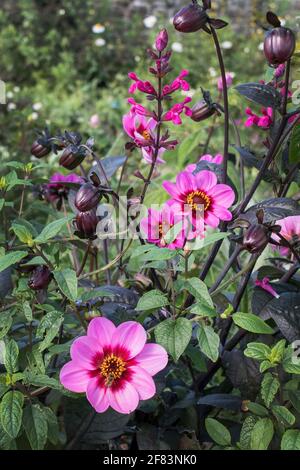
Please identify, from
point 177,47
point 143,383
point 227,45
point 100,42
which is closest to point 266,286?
point 143,383

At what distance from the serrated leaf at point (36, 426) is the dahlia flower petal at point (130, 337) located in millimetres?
127

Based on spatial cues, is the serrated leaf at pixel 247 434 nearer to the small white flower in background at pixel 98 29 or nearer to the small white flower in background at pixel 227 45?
the small white flower in background at pixel 227 45

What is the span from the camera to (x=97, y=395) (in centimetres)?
74

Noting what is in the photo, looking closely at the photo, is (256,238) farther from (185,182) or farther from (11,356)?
(11,356)

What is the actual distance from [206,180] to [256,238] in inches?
5.5

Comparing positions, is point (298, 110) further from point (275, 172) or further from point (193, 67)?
point (193, 67)

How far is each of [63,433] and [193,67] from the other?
3.66 meters

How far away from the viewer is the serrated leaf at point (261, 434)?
786 millimetres

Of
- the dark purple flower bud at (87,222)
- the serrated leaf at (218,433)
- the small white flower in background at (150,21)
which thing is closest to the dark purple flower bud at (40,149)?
the dark purple flower bud at (87,222)

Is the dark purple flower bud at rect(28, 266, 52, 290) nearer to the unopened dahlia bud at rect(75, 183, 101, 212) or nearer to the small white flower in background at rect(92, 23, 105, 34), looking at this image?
the unopened dahlia bud at rect(75, 183, 101, 212)

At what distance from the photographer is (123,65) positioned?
4.84 meters

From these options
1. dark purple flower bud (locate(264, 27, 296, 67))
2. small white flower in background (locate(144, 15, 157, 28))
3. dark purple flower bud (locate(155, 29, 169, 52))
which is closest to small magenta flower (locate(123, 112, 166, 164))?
dark purple flower bud (locate(155, 29, 169, 52))

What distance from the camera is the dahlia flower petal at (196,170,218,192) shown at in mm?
835

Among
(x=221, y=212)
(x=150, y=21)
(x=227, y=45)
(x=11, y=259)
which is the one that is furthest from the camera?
(x=150, y=21)
